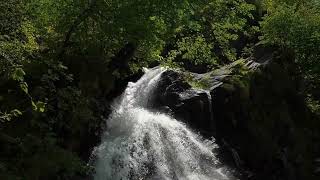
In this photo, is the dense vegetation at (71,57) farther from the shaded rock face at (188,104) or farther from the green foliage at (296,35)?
the green foliage at (296,35)

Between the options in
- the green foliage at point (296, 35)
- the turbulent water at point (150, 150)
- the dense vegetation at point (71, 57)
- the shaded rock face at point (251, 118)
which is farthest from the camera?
the green foliage at point (296, 35)

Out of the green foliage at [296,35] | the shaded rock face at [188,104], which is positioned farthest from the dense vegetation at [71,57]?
the green foliage at [296,35]

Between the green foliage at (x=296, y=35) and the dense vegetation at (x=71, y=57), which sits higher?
the green foliage at (x=296, y=35)

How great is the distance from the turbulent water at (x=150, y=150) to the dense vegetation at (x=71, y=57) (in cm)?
78

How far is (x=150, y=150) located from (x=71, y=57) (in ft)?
15.4

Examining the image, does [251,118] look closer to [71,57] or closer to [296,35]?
[296,35]

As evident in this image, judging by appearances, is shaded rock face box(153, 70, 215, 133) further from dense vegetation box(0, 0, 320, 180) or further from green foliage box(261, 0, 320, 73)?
green foliage box(261, 0, 320, 73)

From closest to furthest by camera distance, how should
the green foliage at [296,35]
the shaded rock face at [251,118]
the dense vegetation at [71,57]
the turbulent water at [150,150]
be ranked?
the dense vegetation at [71,57] → the turbulent water at [150,150] → the shaded rock face at [251,118] → the green foliage at [296,35]

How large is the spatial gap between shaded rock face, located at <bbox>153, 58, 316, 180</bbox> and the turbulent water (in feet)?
3.30

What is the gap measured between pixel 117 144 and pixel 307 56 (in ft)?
43.1

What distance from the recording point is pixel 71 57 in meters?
13.8

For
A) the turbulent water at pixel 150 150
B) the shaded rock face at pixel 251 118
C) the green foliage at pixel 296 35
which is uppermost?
the green foliage at pixel 296 35

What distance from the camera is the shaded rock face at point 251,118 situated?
61.1ft

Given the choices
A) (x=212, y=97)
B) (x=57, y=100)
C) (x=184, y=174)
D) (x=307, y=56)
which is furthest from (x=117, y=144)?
(x=307, y=56)
